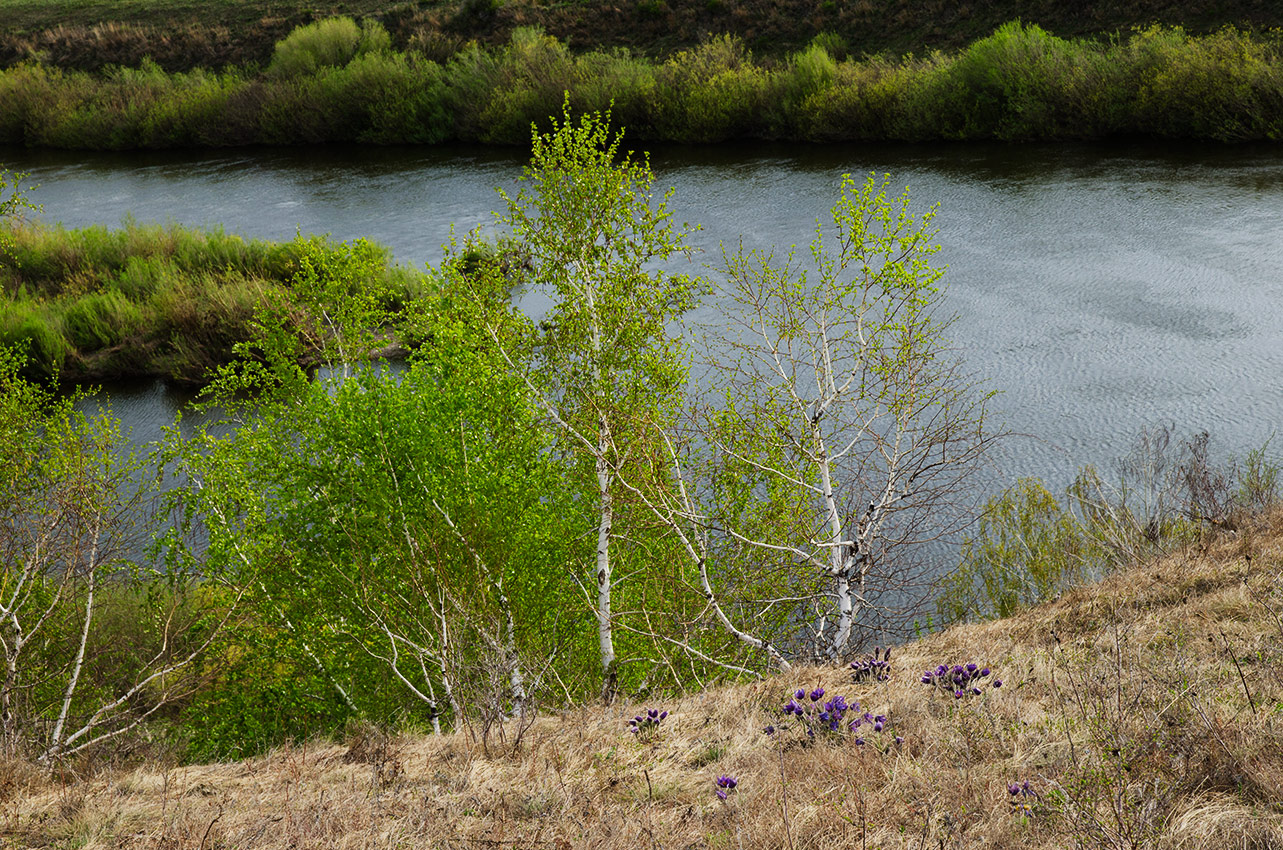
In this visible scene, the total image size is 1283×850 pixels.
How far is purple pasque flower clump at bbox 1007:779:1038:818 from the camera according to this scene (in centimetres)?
568

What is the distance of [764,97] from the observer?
4772 cm

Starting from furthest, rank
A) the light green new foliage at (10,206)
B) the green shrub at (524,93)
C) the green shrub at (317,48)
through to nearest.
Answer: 1. the green shrub at (317,48)
2. the green shrub at (524,93)
3. the light green new foliage at (10,206)

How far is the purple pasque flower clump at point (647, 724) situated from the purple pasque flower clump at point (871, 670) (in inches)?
67.9

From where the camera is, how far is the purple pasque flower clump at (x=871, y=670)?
8273 millimetres

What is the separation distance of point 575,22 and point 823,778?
213ft

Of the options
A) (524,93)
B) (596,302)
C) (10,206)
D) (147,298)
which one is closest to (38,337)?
(147,298)

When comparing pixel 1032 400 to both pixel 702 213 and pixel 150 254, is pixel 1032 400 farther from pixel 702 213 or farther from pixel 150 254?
pixel 150 254

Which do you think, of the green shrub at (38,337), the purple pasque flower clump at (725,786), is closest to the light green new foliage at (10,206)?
the green shrub at (38,337)

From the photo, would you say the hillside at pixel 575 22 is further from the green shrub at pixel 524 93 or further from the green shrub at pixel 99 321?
the green shrub at pixel 99 321

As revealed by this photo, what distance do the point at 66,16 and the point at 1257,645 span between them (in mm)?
102767

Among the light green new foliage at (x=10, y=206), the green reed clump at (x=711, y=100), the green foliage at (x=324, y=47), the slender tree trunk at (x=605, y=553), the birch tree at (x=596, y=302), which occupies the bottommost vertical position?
the slender tree trunk at (x=605, y=553)

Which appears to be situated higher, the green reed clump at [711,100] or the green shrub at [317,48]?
the green shrub at [317,48]

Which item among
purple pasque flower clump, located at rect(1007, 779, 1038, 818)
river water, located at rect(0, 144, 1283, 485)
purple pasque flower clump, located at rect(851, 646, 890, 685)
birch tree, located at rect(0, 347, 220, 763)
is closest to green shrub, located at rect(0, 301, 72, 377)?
river water, located at rect(0, 144, 1283, 485)

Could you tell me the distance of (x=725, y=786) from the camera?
605 centimetres
